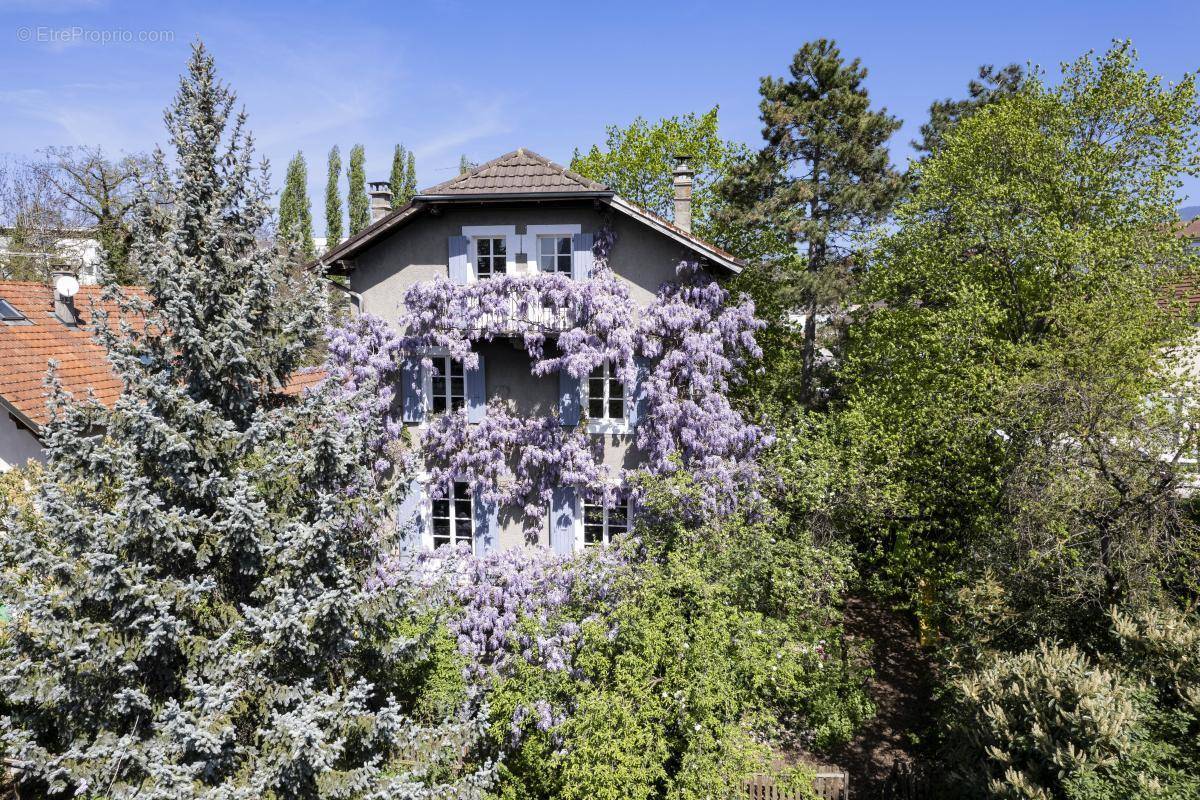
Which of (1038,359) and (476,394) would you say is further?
(476,394)

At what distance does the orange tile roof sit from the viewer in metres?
14.6

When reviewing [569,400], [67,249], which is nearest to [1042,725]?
[569,400]

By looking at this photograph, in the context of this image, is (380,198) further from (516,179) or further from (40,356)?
(40,356)

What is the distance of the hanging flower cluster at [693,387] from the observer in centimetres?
1348

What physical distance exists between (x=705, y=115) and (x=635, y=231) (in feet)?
57.6

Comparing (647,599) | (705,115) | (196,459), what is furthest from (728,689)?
(705,115)

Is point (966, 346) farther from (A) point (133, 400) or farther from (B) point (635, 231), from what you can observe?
(A) point (133, 400)

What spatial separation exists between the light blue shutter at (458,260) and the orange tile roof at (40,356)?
25.2 ft

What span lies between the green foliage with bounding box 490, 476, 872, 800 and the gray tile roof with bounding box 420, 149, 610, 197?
6.41 meters

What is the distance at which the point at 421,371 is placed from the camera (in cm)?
1437

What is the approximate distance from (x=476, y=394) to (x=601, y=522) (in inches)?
154

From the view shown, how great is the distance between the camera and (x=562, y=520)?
1434 cm

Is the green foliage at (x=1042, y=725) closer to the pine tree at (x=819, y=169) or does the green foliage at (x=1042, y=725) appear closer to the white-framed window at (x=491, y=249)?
the white-framed window at (x=491, y=249)

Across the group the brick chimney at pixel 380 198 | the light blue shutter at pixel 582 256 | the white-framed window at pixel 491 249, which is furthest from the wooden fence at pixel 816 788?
the brick chimney at pixel 380 198
